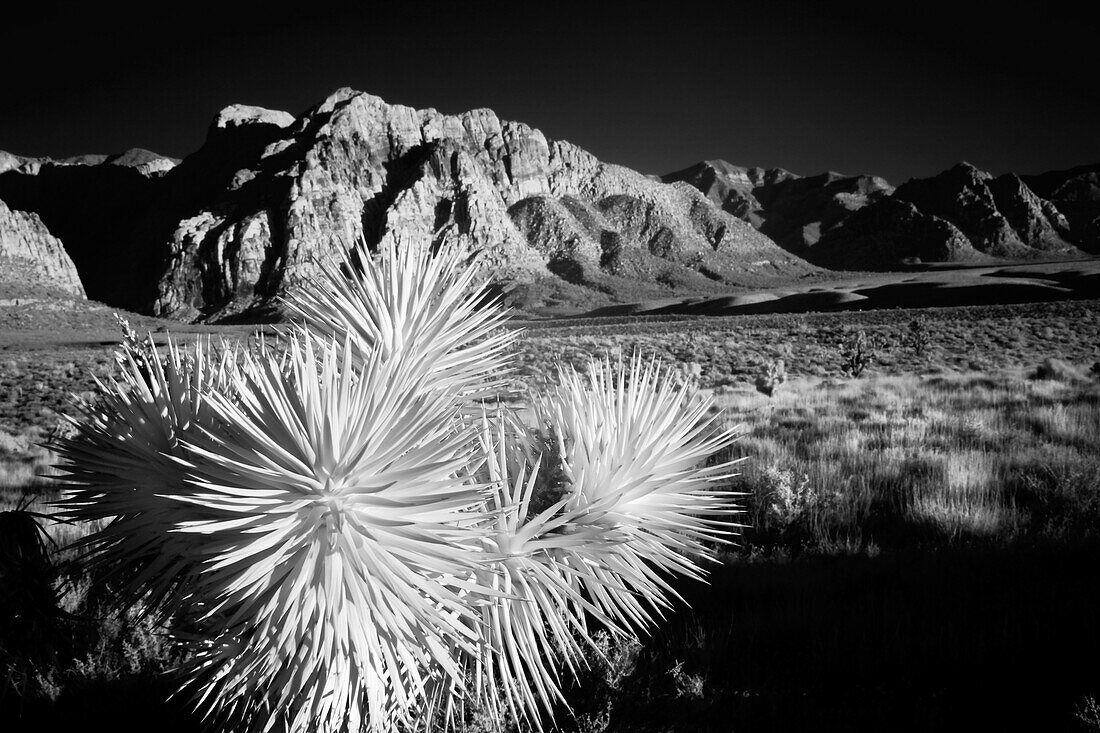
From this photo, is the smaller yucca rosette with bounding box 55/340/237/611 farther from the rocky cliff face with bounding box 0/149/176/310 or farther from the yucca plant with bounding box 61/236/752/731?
the rocky cliff face with bounding box 0/149/176/310

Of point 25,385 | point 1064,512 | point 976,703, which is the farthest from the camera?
point 25,385

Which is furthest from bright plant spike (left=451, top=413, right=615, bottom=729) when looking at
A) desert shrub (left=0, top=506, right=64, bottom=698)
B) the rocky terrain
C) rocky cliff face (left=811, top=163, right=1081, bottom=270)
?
rocky cliff face (left=811, top=163, right=1081, bottom=270)

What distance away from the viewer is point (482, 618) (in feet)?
3.30

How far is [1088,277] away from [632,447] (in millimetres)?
115166

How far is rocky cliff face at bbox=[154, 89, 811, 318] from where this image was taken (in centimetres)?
12912

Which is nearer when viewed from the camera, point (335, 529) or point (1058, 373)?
point (335, 529)

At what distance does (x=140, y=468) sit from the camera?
1.15 meters

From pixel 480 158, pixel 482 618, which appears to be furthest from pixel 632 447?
pixel 480 158

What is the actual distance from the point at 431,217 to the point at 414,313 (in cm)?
13921

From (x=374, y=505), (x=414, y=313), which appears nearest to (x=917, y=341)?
(x=414, y=313)

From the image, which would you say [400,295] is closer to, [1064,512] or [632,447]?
[632,447]

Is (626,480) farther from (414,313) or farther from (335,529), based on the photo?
(414,313)

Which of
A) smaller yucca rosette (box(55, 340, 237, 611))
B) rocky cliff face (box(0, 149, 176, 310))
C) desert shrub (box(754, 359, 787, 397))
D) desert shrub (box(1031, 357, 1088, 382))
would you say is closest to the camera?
smaller yucca rosette (box(55, 340, 237, 611))

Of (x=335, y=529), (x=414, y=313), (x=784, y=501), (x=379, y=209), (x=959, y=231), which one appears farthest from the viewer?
(x=959, y=231)
